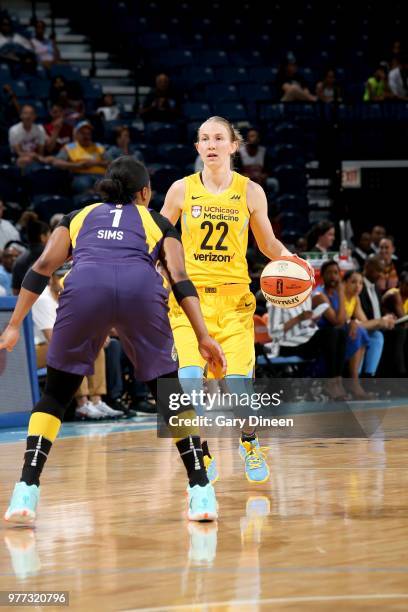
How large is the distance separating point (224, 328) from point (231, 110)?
40.4ft

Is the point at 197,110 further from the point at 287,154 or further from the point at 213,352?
the point at 213,352

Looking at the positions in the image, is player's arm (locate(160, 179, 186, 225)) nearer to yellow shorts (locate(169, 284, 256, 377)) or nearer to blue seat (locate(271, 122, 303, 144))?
yellow shorts (locate(169, 284, 256, 377))

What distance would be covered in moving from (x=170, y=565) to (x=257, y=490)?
2.15 m

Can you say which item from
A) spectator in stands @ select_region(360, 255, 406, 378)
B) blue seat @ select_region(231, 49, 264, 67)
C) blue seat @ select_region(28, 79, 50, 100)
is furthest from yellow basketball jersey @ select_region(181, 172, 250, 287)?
blue seat @ select_region(231, 49, 264, 67)

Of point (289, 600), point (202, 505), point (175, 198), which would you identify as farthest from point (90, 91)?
point (289, 600)

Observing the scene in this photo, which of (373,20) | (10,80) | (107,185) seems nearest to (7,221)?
(10,80)

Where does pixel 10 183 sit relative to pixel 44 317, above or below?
above

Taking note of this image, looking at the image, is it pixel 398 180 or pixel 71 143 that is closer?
pixel 71 143

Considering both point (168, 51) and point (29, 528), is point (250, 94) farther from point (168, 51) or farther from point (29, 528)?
point (29, 528)

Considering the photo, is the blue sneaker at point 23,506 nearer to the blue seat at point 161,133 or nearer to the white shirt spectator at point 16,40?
the blue seat at point 161,133

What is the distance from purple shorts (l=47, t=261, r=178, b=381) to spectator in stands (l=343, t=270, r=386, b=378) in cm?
797

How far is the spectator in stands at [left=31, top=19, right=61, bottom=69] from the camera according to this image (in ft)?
59.2

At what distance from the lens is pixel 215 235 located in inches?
260

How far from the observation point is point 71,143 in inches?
596
